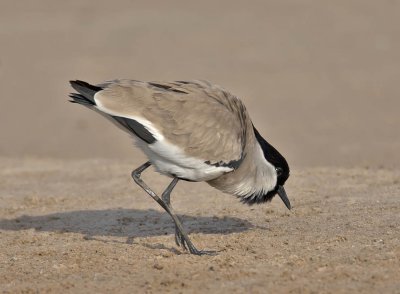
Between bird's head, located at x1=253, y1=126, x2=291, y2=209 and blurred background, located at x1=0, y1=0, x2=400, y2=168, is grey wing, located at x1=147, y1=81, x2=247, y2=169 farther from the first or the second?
blurred background, located at x1=0, y1=0, x2=400, y2=168

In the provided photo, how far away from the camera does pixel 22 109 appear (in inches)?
744

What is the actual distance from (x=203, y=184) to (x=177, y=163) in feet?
10.8

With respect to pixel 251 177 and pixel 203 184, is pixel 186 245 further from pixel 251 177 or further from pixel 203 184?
pixel 203 184

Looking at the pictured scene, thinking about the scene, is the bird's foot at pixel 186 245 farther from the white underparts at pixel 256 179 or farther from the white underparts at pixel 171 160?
the white underparts at pixel 256 179

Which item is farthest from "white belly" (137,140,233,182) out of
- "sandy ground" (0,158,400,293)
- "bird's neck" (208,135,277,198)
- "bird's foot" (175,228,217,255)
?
"sandy ground" (0,158,400,293)

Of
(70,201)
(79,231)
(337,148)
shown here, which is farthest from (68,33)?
(79,231)

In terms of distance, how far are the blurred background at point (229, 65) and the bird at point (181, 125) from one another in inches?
238

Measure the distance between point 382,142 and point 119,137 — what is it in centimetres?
515

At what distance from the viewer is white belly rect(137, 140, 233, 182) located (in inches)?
309

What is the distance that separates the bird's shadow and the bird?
693 millimetres

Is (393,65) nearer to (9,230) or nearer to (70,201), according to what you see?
(70,201)

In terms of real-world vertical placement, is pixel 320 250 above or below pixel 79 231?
above

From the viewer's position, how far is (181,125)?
793cm

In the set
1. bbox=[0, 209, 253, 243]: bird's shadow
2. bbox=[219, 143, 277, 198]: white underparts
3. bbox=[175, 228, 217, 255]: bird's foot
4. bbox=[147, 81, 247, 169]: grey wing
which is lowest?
bbox=[0, 209, 253, 243]: bird's shadow
